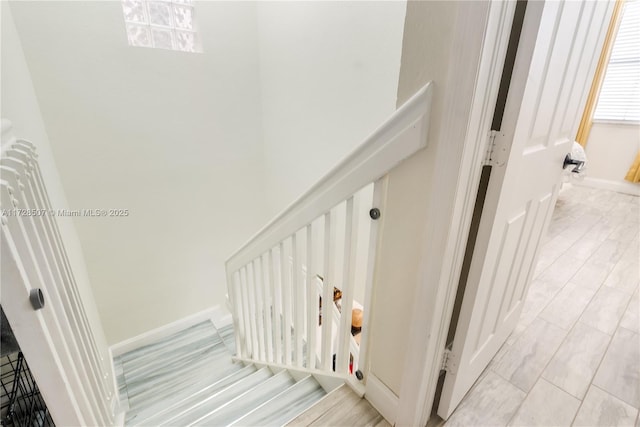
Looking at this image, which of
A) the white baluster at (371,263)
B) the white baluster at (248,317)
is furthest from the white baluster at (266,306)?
the white baluster at (371,263)

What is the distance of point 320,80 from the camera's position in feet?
6.72

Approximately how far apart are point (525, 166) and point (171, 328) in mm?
3116

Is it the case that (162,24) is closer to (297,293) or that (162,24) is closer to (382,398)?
(297,293)

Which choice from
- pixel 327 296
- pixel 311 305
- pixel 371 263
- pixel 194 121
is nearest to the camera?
pixel 371 263

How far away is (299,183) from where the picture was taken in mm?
2488

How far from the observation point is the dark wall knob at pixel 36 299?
0.74 metres

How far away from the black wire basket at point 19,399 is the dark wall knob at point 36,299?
390 mm

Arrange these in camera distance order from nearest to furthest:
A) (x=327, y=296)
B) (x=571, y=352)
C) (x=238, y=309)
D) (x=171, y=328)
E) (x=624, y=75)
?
(x=327, y=296) → (x=571, y=352) → (x=238, y=309) → (x=171, y=328) → (x=624, y=75)

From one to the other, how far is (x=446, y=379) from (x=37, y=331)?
1238mm

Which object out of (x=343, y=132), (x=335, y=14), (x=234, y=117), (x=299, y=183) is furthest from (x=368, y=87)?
(x=234, y=117)

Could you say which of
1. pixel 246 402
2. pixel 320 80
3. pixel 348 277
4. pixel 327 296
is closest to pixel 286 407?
pixel 246 402

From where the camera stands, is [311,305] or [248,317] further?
[248,317]

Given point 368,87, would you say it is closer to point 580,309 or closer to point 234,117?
point 234,117

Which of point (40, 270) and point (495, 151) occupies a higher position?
point (495, 151)
